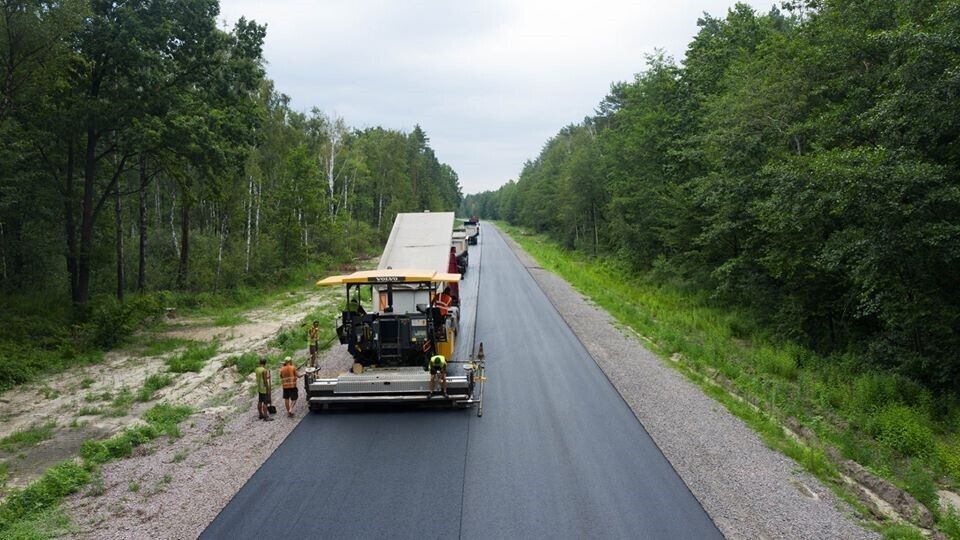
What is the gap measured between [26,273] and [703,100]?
3178cm

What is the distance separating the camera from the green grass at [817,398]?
933 centimetres

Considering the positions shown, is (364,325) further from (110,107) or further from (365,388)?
(110,107)

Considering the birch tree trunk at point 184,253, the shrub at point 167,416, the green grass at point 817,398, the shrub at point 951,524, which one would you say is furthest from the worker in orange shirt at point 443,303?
the birch tree trunk at point 184,253

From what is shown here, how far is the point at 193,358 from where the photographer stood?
1734cm

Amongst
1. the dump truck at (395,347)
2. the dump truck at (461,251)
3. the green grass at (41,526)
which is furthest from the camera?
the dump truck at (461,251)

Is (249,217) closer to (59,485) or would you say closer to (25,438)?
(25,438)

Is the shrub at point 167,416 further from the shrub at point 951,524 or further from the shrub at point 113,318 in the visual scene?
the shrub at point 951,524

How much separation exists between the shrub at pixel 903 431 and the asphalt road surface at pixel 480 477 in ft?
13.9

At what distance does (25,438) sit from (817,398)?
15988 millimetres

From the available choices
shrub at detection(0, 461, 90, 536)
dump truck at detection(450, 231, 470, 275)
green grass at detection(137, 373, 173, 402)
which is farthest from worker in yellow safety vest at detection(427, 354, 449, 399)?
dump truck at detection(450, 231, 470, 275)

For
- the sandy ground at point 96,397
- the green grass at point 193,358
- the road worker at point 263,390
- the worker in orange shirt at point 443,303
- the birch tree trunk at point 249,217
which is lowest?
the sandy ground at point 96,397

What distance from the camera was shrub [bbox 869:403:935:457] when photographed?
391 inches

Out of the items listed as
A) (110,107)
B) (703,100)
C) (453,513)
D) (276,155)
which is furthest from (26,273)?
(703,100)

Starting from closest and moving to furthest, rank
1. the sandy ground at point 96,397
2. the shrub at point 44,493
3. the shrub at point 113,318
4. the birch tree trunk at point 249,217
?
the shrub at point 44,493, the sandy ground at point 96,397, the shrub at point 113,318, the birch tree trunk at point 249,217
